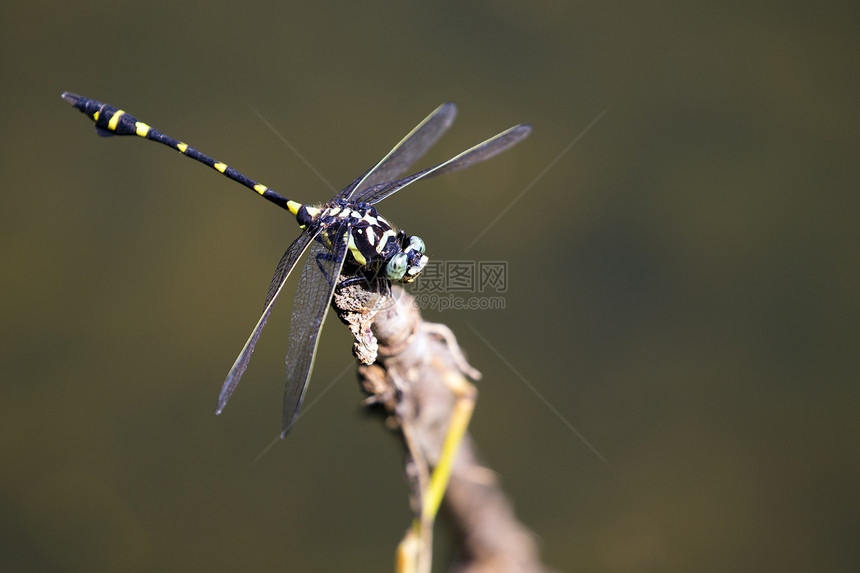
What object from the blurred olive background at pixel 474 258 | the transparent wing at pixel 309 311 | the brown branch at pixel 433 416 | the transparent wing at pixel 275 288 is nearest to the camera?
the brown branch at pixel 433 416

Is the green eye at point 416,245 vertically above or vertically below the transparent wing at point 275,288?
above

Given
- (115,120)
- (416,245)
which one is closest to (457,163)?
(416,245)

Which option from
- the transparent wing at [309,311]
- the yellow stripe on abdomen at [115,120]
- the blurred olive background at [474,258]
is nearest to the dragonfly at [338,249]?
the transparent wing at [309,311]

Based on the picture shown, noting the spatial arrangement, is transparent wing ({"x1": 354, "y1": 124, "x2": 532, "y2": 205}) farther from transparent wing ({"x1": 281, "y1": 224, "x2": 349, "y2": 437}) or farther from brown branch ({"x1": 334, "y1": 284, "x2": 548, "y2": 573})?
brown branch ({"x1": 334, "y1": 284, "x2": 548, "y2": 573})

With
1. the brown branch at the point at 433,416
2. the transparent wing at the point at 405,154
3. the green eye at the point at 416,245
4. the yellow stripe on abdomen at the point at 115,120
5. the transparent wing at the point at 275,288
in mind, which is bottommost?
the brown branch at the point at 433,416

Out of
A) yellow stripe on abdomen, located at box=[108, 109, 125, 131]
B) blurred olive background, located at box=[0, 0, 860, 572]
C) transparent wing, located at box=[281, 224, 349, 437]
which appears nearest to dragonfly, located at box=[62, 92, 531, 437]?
transparent wing, located at box=[281, 224, 349, 437]

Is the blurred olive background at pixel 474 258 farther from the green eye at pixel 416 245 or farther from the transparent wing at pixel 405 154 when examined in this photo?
the green eye at pixel 416 245

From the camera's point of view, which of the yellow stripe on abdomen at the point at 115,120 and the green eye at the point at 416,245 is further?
the yellow stripe on abdomen at the point at 115,120

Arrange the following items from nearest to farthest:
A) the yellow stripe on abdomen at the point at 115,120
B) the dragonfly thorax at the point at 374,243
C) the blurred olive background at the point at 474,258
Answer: the dragonfly thorax at the point at 374,243 < the yellow stripe on abdomen at the point at 115,120 < the blurred olive background at the point at 474,258
